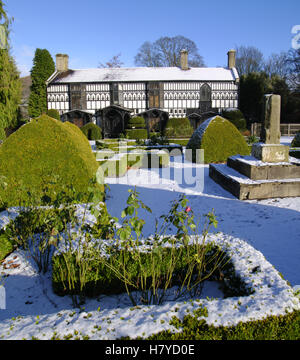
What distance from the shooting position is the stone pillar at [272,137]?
7492 millimetres

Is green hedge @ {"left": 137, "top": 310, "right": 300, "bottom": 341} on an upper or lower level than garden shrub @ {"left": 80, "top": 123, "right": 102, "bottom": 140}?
lower

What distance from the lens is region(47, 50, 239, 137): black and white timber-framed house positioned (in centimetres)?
2978

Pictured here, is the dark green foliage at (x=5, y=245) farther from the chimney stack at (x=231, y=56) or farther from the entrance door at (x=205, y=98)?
the chimney stack at (x=231, y=56)

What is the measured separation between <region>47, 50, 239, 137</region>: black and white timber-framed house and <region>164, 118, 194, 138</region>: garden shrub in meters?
2.73

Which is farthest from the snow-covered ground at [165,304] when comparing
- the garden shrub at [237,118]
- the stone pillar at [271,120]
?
the garden shrub at [237,118]

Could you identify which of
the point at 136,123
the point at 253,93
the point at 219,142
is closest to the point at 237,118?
the point at 253,93

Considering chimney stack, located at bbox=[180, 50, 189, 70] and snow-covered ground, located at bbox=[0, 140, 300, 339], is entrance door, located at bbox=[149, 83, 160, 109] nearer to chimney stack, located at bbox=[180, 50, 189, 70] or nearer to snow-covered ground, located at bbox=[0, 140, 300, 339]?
chimney stack, located at bbox=[180, 50, 189, 70]

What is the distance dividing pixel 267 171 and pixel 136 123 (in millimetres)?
21913

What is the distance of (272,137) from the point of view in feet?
25.0

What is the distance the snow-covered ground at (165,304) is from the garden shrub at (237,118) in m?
22.3

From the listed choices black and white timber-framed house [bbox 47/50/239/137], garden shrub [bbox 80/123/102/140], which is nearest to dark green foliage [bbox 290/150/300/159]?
garden shrub [bbox 80/123/102/140]

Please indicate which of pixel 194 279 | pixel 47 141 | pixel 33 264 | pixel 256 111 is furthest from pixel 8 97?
pixel 256 111

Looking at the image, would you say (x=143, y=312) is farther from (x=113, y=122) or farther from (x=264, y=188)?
(x=113, y=122)
